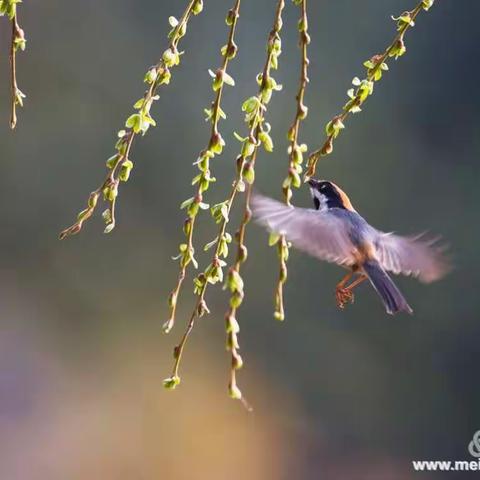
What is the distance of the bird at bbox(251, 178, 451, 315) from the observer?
6.54ft

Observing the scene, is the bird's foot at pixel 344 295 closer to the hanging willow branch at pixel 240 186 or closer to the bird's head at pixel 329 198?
the bird's head at pixel 329 198

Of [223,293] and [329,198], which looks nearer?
[329,198]

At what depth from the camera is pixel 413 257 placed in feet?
7.43

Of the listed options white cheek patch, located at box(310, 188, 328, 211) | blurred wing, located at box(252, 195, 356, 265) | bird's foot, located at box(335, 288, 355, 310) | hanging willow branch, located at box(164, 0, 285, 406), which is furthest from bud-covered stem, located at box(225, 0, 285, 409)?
white cheek patch, located at box(310, 188, 328, 211)

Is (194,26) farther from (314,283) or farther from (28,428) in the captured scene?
(28,428)

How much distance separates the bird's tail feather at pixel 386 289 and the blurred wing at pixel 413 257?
0.04m

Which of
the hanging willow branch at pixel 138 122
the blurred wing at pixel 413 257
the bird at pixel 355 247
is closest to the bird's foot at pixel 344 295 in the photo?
the bird at pixel 355 247

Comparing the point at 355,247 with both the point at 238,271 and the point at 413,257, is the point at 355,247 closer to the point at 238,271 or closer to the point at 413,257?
the point at 413,257

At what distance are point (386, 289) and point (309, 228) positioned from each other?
0.81ft

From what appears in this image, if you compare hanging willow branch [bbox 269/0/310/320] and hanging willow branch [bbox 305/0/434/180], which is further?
hanging willow branch [bbox 305/0/434/180]

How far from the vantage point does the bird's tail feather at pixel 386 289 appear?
2.03 meters

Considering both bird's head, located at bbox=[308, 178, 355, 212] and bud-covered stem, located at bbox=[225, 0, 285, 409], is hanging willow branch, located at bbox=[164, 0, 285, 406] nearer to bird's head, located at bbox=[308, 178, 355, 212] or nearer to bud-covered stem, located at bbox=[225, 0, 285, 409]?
bud-covered stem, located at bbox=[225, 0, 285, 409]

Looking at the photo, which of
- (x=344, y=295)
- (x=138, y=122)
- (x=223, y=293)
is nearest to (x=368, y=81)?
(x=138, y=122)

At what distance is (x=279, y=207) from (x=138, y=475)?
17.7 ft
